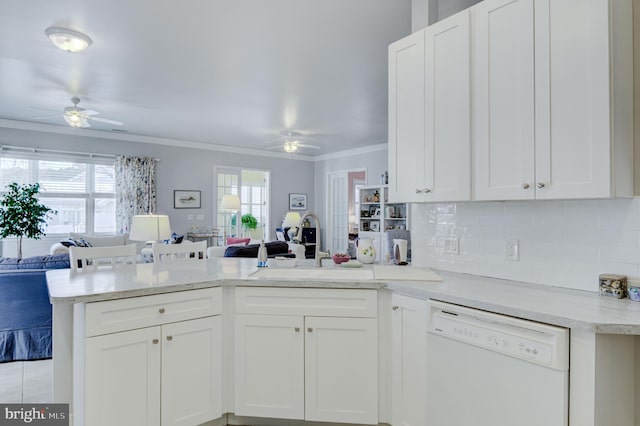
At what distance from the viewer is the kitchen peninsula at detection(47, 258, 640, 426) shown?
1.83 meters

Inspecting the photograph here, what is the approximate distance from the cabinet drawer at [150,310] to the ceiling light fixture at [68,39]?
2.42 m

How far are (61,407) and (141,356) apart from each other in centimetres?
45

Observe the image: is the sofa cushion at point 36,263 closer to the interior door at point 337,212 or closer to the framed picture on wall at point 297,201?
the framed picture on wall at point 297,201

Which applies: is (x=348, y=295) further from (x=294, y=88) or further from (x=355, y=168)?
(x=355, y=168)

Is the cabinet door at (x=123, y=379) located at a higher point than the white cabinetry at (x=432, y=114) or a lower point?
lower

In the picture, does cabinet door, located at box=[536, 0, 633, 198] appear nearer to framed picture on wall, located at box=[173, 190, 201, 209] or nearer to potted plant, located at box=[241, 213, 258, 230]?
framed picture on wall, located at box=[173, 190, 201, 209]

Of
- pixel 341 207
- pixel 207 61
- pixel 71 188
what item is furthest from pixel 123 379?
pixel 341 207

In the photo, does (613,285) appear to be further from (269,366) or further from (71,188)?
(71,188)

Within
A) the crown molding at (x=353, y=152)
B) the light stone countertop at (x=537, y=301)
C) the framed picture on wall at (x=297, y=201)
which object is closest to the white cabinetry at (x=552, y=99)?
the light stone countertop at (x=537, y=301)

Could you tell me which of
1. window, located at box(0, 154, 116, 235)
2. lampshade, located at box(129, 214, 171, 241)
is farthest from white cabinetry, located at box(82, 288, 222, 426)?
window, located at box(0, 154, 116, 235)

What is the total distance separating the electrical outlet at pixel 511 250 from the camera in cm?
206

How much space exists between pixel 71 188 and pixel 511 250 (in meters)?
7.12

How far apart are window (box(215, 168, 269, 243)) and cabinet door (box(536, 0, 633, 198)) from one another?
23.3 feet

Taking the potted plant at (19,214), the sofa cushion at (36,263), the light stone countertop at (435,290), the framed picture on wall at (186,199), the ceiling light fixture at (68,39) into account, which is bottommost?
the sofa cushion at (36,263)
